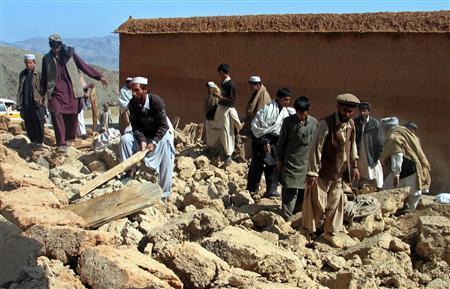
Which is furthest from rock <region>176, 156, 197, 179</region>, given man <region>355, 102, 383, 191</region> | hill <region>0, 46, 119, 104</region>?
hill <region>0, 46, 119, 104</region>

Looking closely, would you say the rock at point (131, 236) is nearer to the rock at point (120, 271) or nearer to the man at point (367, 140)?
the rock at point (120, 271)

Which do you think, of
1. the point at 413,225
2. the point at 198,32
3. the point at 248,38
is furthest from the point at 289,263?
the point at 198,32

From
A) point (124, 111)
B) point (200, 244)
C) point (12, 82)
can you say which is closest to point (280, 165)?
point (200, 244)

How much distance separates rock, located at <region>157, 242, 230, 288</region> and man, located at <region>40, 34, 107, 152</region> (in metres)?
4.83

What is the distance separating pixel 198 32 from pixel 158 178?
7230 mm

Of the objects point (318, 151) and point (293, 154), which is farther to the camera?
point (293, 154)

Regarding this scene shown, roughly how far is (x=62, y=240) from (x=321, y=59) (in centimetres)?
784

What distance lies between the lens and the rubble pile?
12.5 feet

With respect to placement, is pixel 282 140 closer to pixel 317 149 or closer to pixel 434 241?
pixel 317 149

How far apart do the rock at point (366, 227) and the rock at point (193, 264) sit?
2.14 metres

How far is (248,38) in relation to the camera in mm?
12383

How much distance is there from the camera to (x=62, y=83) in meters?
8.85

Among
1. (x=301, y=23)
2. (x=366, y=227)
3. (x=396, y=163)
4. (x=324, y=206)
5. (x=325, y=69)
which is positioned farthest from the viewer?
(x=301, y=23)

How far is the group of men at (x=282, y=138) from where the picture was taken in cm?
566
